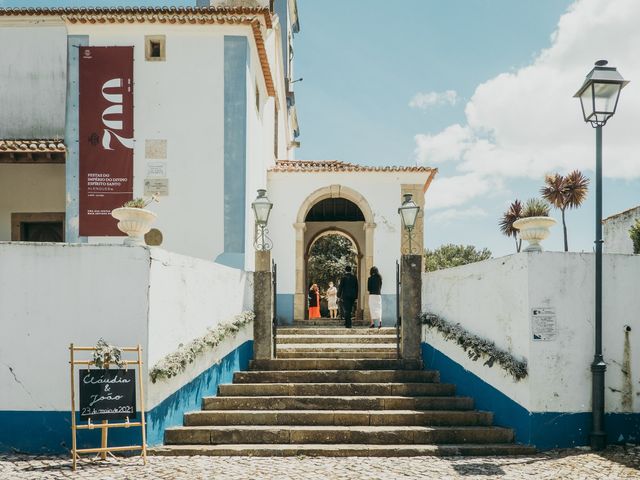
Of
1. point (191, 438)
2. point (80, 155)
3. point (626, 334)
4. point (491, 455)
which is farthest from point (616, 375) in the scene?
point (80, 155)

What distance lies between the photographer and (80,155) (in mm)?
12820

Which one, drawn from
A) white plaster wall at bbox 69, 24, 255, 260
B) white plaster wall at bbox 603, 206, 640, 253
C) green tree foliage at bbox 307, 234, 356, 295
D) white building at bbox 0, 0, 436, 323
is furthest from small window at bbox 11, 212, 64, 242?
green tree foliage at bbox 307, 234, 356, 295

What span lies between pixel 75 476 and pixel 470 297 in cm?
534

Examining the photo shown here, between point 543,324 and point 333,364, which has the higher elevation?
point 543,324

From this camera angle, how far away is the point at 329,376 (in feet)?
29.5

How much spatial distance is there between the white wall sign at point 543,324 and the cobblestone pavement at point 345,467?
4.07 feet

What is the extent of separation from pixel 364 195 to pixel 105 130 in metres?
6.38

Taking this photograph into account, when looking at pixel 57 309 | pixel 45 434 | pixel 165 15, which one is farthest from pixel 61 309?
pixel 165 15

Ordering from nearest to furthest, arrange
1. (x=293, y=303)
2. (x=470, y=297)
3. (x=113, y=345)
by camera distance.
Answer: (x=113, y=345)
(x=470, y=297)
(x=293, y=303)

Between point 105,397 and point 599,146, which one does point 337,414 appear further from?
point 599,146

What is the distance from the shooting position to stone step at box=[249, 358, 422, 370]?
9.50 metres

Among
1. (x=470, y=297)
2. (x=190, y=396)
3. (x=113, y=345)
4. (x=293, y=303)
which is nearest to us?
(x=113, y=345)

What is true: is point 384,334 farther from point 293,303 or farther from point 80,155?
point 80,155

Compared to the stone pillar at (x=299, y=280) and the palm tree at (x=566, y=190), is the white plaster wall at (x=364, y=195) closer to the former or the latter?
the stone pillar at (x=299, y=280)
